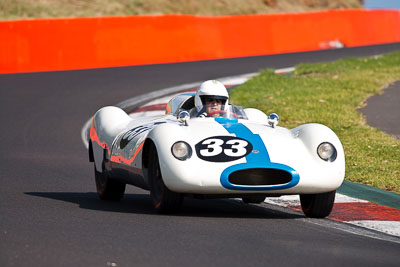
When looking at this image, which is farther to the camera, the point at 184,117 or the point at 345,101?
the point at 345,101

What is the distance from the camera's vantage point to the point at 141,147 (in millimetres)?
7922

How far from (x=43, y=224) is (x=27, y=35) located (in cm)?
1490

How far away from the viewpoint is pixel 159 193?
7613 mm

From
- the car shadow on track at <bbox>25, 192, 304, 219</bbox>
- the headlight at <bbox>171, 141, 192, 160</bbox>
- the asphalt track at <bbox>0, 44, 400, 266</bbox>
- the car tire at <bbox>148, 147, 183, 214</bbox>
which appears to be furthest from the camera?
the car shadow on track at <bbox>25, 192, 304, 219</bbox>

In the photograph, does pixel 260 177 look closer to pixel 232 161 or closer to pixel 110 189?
pixel 232 161

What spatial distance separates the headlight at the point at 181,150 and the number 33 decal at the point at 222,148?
0.23ft

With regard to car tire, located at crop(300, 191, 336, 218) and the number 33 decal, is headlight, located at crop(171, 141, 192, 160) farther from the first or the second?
car tire, located at crop(300, 191, 336, 218)

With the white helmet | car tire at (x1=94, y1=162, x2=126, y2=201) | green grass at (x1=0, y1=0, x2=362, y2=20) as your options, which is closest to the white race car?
the white helmet

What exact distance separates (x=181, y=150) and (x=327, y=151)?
1.21 meters

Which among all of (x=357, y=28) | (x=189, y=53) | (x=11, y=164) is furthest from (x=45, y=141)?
(x=357, y=28)

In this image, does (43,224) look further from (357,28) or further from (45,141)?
(357,28)

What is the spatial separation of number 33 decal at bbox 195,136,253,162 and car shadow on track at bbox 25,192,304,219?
0.57 m

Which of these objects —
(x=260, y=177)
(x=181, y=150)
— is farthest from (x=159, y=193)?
(x=260, y=177)

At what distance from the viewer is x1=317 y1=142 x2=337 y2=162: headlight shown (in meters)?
7.60
